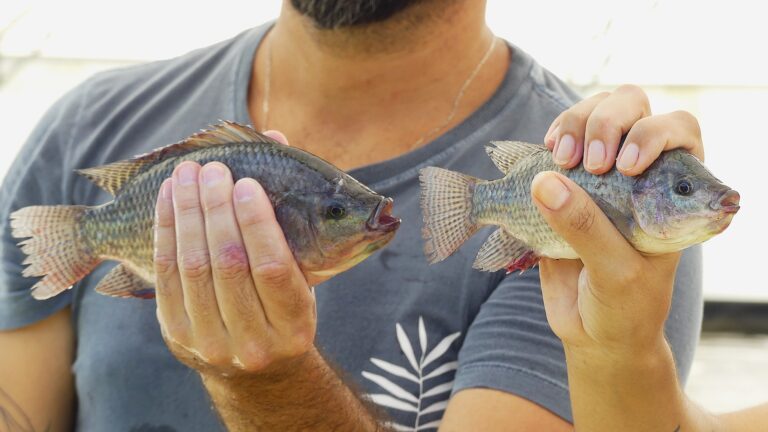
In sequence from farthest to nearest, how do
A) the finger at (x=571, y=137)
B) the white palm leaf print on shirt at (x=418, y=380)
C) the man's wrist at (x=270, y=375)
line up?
1. the white palm leaf print on shirt at (x=418, y=380)
2. the man's wrist at (x=270, y=375)
3. the finger at (x=571, y=137)

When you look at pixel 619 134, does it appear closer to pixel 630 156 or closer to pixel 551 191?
pixel 630 156

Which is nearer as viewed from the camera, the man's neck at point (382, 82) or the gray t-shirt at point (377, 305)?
the gray t-shirt at point (377, 305)

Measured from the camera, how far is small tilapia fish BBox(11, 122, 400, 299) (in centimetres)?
143

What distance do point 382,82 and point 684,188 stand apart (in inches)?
41.2

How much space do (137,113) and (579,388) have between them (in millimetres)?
1328

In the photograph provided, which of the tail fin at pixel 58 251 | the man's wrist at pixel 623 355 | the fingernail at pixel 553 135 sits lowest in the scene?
the tail fin at pixel 58 251

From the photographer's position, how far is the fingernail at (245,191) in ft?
4.62

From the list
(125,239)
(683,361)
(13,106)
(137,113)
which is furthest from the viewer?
(13,106)

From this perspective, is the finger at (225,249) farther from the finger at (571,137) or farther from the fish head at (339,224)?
the finger at (571,137)

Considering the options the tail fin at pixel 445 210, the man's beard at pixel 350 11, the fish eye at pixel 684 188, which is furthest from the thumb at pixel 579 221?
the man's beard at pixel 350 11

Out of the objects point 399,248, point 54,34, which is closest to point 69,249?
point 399,248

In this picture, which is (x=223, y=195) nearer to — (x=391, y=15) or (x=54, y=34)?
(x=391, y=15)

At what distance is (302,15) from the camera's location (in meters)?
2.16

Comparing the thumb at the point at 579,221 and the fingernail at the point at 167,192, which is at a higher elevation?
the thumb at the point at 579,221
